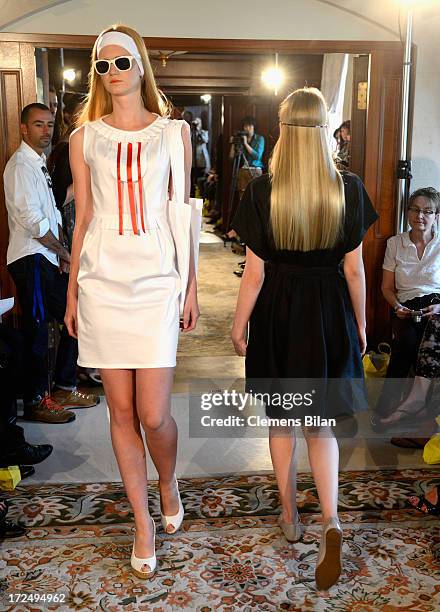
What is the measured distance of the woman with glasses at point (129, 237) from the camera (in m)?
2.19

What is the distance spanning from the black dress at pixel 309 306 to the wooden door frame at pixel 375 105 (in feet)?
8.04

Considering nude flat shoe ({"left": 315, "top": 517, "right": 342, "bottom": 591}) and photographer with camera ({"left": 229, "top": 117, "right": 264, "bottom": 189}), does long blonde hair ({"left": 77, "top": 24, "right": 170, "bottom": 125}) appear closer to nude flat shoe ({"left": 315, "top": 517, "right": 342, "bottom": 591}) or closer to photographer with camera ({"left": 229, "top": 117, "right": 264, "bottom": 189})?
nude flat shoe ({"left": 315, "top": 517, "right": 342, "bottom": 591})

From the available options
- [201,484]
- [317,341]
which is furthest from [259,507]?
[317,341]

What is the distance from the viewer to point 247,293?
2342mm

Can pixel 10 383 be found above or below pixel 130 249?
below

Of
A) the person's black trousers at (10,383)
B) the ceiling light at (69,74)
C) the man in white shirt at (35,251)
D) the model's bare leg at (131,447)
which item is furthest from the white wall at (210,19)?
the ceiling light at (69,74)

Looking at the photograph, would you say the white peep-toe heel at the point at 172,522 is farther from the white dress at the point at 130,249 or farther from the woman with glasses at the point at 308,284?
the white dress at the point at 130,249

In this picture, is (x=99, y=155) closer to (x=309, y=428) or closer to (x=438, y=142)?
(x=309, y=428)

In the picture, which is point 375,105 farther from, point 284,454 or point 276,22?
point 284,454

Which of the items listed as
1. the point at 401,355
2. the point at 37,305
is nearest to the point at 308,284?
the point at 401,355

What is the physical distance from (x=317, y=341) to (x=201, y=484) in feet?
3.24

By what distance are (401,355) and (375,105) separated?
1646 millimetres

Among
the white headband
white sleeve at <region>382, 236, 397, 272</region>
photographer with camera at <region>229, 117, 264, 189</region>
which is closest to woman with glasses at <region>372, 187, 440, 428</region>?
white sleeve at <region>382, 236, 397, 272</region>

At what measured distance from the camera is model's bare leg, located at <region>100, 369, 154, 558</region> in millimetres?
2273
